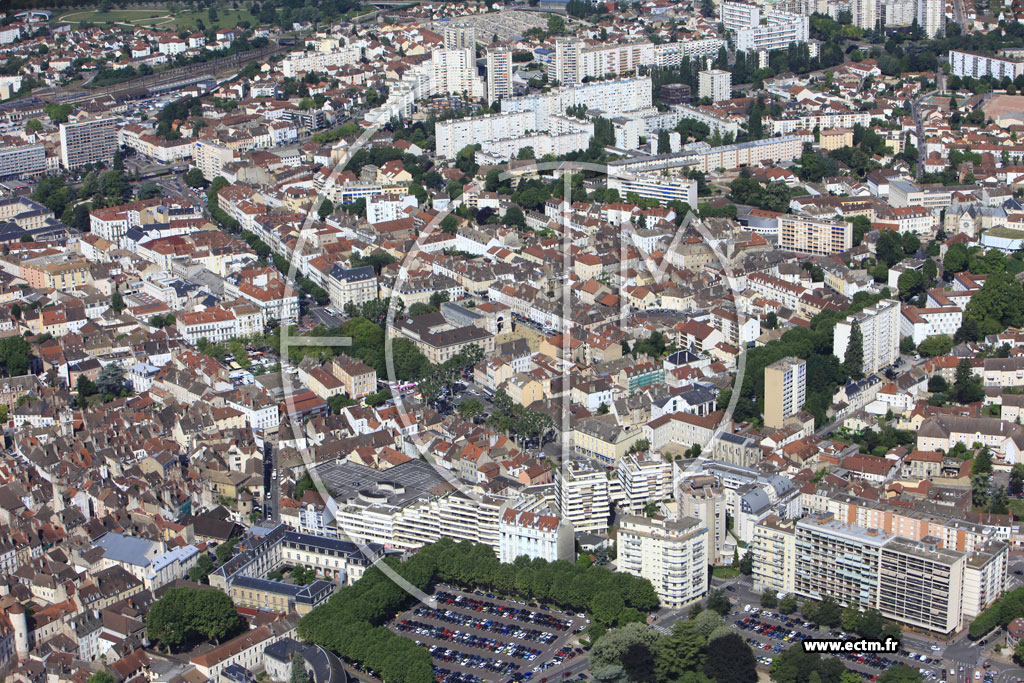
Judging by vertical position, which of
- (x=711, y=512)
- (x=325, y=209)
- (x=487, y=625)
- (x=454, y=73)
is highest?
(x=454, y=73)

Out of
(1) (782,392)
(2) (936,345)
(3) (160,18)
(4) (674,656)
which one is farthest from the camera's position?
(3) (160,18)

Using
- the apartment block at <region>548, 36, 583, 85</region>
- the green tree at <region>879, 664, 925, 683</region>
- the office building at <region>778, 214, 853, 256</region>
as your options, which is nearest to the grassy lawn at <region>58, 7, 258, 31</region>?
the apartment block at <region>548, 36, 583, 85</region>

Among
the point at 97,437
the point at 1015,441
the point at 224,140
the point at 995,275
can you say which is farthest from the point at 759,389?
the point at 224,140

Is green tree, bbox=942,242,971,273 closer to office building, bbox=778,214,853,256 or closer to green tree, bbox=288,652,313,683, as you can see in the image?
office building, bbox=778,214,853,256

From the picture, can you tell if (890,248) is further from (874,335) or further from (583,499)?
(583,499)

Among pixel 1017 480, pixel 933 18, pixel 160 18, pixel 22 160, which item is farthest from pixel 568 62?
pixel 1017 480
